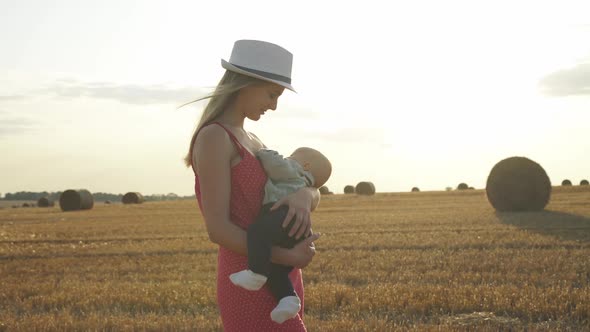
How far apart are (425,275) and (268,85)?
6649 mm

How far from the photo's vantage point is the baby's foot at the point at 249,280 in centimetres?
279

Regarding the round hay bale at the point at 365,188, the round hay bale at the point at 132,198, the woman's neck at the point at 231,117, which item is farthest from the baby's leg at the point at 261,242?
the round hay bale at the point at 132,198

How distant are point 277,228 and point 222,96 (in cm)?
61

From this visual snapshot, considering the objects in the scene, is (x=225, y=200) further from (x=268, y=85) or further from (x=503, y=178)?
(x=503, y=178)

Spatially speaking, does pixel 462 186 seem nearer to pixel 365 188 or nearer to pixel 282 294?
pixel 365 188

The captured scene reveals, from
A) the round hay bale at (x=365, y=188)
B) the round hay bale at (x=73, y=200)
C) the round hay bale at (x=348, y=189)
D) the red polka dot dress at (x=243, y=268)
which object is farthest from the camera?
the round hay bale at (x=348, y=189)

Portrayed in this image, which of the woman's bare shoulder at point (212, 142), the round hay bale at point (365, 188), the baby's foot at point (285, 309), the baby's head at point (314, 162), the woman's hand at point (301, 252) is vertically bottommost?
the baby's foot at point (285, 309)

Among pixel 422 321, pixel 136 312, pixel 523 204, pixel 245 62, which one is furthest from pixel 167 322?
pixel 523 204

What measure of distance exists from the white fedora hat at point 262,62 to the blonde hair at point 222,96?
0.13 feet

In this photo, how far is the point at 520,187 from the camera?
23.8 meters

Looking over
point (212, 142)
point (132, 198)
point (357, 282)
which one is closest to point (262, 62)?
point (212, 142)

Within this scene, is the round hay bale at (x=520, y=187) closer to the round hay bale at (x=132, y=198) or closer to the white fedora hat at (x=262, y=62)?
the white fedora hat at (x=262, y=62)

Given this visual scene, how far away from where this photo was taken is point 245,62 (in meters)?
2.93

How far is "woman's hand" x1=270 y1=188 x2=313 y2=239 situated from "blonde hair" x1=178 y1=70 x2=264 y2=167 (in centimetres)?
45
